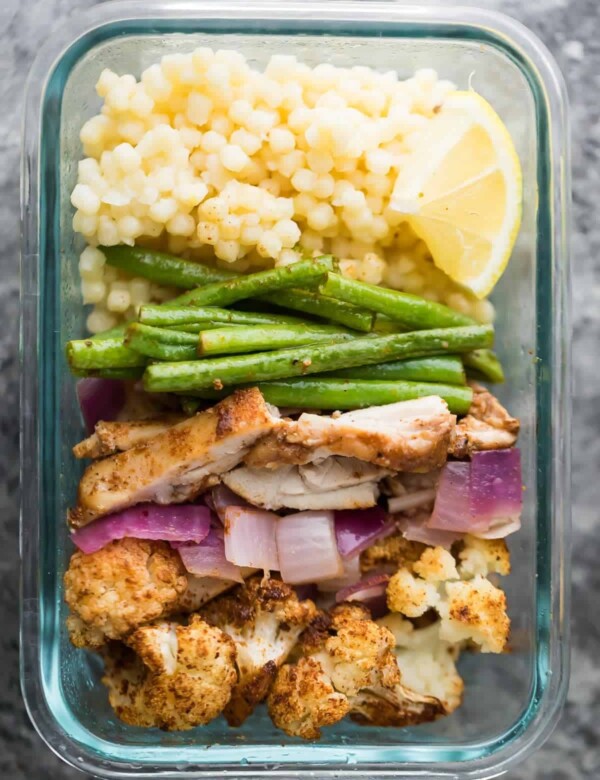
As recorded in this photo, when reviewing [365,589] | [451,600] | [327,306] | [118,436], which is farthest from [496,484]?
[118,436]

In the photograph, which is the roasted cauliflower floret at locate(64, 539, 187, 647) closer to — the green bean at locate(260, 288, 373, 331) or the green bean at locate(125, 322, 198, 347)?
the green bean at locate(125, 322, 198, 347)

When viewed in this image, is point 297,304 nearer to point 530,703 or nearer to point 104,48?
point 104,48

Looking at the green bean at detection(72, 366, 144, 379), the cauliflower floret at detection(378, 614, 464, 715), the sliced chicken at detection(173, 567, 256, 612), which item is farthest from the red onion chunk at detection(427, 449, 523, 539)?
the green bean at detection(72, 366, 144, 379)

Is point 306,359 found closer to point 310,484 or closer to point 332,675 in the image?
point 310,484

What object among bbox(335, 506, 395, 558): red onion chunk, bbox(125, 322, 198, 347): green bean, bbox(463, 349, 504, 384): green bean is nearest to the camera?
bbox(125, 322, 198, 347): green bean

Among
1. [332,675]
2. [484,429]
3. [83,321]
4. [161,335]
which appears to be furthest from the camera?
[83,321]

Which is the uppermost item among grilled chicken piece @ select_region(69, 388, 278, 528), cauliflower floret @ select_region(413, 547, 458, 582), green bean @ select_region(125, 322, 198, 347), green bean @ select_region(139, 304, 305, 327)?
green bean @ select_region(139, 304, 305, 327)

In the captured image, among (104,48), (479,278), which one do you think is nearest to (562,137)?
(479,278)
